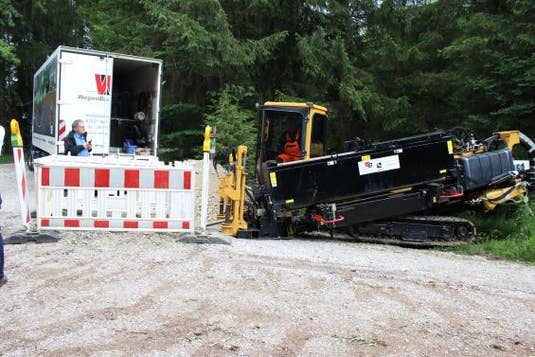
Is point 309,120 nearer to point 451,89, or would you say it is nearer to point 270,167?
point 270,167

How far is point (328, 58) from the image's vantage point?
18125 mm

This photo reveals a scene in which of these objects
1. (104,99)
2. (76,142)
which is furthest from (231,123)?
(76,142)

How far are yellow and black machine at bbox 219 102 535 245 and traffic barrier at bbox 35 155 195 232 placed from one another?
151 centimetres

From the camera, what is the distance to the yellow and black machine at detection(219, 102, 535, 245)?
30.0 ft

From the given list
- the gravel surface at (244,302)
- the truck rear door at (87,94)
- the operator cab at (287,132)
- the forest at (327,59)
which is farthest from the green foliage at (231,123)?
the gravel surface at (244,302)

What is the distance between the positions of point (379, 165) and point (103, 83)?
6.86 metres

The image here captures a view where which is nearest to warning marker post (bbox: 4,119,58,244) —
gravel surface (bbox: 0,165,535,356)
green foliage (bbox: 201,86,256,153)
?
gravel surface (bbox: 0,165,535,356)

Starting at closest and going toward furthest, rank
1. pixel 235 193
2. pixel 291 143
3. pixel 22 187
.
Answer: pixel 22 187 < pixel 235 193 < pixel 291 143

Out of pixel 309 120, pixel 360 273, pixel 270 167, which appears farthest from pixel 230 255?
pixel 309 120

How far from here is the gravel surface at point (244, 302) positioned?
4086 mm

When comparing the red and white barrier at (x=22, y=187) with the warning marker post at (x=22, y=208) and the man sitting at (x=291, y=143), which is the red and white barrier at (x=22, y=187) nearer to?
the warning marker post at (x=22, y=208)

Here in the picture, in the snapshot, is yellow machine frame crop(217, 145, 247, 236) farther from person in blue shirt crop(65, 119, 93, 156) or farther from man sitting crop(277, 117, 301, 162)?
person in blue shirt crop(65, 119, 93, 156)

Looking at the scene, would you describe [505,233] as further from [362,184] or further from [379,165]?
[362,184]

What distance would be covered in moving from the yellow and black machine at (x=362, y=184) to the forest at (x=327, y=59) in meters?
5.40
